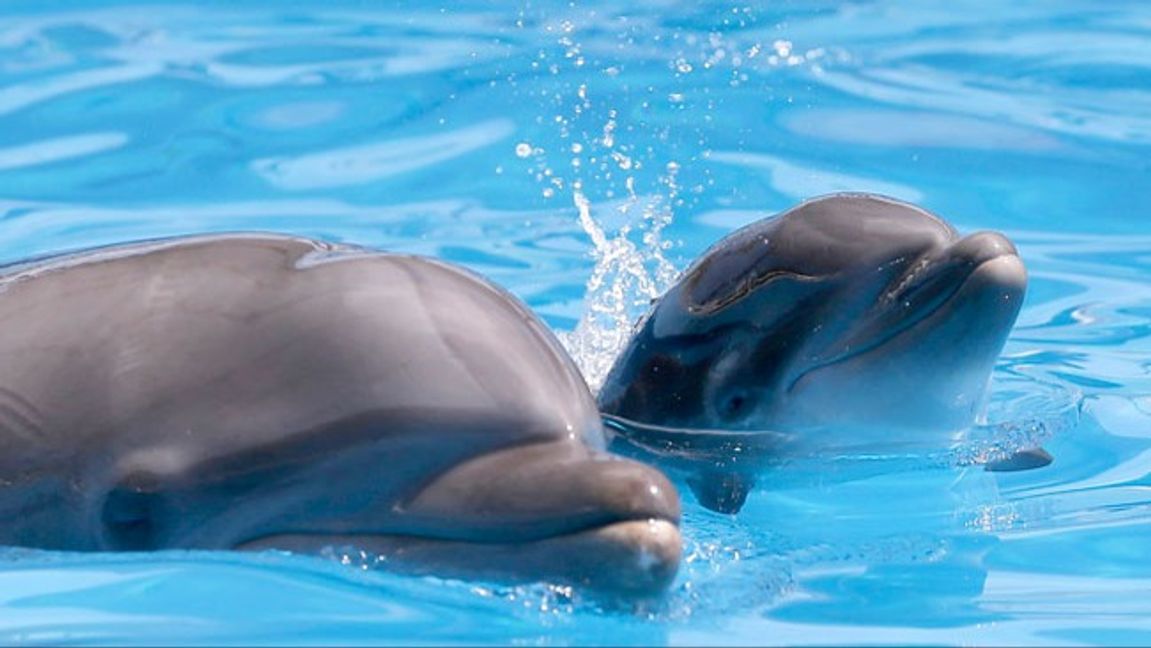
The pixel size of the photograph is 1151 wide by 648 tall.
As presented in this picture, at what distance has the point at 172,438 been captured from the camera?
4.22 m

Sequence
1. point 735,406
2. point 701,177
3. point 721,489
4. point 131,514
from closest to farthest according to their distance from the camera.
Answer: point 131,514 → point 721,489 → point 735,406 → point 701,177

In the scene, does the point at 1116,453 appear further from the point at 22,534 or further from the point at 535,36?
the point at 535,36

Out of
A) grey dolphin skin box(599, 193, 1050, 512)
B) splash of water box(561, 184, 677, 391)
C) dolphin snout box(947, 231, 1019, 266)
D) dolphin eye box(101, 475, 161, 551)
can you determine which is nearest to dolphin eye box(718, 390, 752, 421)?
grey dolphin skin box(599, 193, 1050, 512)

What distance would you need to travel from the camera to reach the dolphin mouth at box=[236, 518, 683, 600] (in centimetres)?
393

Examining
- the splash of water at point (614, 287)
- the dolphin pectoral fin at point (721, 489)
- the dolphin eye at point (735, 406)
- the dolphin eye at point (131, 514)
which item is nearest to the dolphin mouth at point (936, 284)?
the dolphin eye at point (735, 406)

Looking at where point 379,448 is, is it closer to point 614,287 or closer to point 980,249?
point 980,249

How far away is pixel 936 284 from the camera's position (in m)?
5.71

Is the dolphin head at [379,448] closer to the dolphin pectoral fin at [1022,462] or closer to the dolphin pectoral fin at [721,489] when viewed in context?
the dolphin pectoral fin at [721,489]

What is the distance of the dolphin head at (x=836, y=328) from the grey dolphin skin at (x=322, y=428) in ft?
5.00

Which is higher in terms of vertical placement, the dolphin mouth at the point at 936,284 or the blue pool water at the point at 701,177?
the dolphin mouth at the point at 936,284

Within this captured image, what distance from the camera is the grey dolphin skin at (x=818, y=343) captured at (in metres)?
5.77

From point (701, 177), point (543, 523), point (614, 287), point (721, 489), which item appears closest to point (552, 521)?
point (543, 523)

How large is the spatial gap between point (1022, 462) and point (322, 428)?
273cm

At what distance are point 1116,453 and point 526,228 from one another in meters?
3.86
